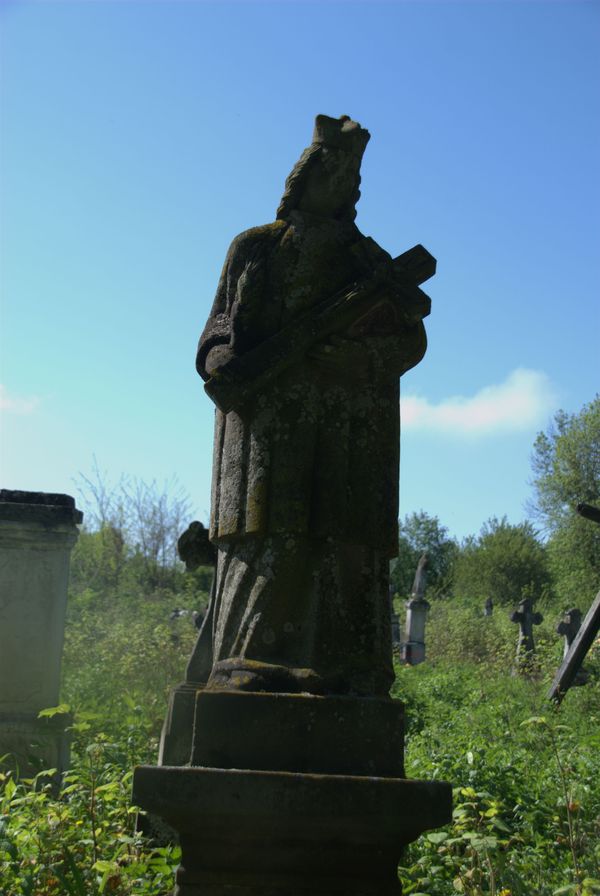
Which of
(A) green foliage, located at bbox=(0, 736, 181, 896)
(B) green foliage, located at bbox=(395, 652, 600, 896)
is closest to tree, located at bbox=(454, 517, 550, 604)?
(B) green foliage, located at bbox=(395, 652, 600, 896)

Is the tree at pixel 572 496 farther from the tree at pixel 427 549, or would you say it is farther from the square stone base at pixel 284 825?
the square stone base at pixel 284 825

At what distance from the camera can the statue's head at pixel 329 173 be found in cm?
434

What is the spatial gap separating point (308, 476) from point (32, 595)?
5032 millimetres

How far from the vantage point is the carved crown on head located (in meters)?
4.34

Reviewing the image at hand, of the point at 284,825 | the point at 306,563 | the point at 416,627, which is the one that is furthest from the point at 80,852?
the point at 416,627

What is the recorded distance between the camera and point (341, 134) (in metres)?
4.34

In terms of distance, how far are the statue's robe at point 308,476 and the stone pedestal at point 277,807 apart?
21cm

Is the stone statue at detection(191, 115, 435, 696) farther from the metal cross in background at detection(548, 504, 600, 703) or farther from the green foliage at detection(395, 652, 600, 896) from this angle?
the metal cross in background at detection(548, 504, 600, 703)

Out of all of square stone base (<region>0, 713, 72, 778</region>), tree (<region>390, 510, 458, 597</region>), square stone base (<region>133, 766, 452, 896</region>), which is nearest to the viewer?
square stone base (<region>133, 766, 452, 896</region>)

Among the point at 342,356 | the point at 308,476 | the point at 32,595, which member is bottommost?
the point at 32,595

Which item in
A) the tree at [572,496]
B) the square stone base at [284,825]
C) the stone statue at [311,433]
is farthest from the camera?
the tree at [572,496]

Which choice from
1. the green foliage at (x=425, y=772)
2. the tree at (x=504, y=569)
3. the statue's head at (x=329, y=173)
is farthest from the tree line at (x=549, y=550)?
the statue's head at (x=329, y=173)

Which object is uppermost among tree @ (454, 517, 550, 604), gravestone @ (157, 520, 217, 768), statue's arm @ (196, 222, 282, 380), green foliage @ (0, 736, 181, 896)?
tree @ (454, 517, 550, 604)

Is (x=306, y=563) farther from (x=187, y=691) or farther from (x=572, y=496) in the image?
(x=572, y=496)
